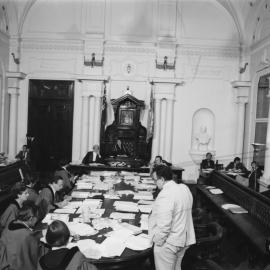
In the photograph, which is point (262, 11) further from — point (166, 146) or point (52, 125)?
point (52, 125)

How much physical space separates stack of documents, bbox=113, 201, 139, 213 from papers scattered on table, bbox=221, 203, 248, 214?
1.76 m

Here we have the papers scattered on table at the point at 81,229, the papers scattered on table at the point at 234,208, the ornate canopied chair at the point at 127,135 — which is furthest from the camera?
the ornate canopied chair at the point at 127,135

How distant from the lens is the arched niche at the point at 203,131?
10734mm

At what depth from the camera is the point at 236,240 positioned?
18.4ft

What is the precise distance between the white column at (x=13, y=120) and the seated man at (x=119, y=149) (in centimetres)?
342

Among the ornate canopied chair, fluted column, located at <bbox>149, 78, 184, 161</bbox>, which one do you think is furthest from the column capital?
fluted column, located at <bbox>149, 78, 184, 161</bbox>

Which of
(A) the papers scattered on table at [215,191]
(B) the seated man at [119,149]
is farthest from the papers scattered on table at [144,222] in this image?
(B) the seated man at [119,149]

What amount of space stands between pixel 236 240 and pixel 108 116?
20.7ft

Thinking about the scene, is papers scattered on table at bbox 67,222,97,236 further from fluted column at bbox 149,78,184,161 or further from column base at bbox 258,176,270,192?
fluted column at bbox 149,78,184,161

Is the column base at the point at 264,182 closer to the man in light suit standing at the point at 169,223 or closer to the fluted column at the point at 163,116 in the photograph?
the fluted column at the point at 163,116

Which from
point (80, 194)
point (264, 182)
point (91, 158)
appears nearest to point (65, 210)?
point (80, 194)

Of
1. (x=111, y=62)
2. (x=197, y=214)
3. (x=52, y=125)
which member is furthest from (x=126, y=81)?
(x=197, y=214)

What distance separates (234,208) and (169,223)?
2.71 m

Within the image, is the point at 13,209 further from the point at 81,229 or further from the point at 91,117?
the point at 91,117
